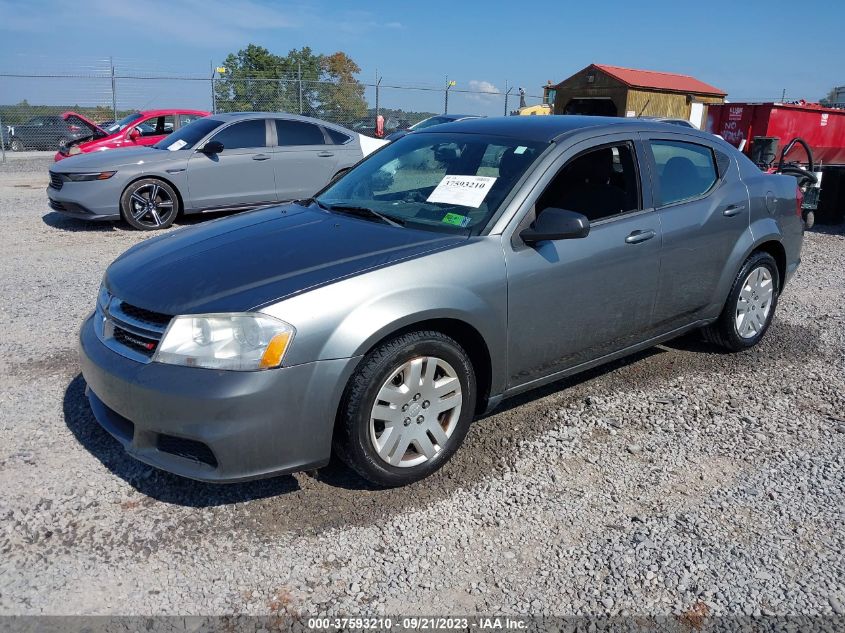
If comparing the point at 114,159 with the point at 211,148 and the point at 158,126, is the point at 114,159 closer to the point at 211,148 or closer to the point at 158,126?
the point at 211,148

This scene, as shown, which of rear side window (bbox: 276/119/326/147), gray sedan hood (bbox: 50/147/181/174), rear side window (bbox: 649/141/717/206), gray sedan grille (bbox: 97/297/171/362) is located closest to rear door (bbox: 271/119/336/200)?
rear side window (bbox: 276/119/326/147)

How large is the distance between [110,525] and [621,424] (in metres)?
2.65

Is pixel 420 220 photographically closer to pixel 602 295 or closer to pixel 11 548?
pixel 602 295

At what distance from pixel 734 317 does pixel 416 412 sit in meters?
2.75

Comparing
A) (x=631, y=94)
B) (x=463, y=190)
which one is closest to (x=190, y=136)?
(x=463, y=190)

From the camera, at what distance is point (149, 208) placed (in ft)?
29.9

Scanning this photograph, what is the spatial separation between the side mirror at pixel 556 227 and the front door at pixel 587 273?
0.06 meters

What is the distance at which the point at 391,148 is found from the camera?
4500 millimetres

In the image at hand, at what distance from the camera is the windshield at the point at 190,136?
9.37m

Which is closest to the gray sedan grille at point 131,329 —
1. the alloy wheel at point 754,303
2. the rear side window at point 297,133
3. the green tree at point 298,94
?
the alloy wheel at point 754,303

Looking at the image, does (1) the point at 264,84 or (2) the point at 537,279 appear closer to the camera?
(2) the point at 537,279

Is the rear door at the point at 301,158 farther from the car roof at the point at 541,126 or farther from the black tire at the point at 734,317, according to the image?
the black tire at the point at 734,317

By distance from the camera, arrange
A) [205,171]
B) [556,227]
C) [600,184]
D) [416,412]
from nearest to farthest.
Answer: [416,412]
[556,227]
[600,184]
[205,171]

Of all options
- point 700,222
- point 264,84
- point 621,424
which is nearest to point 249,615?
point 621,424
